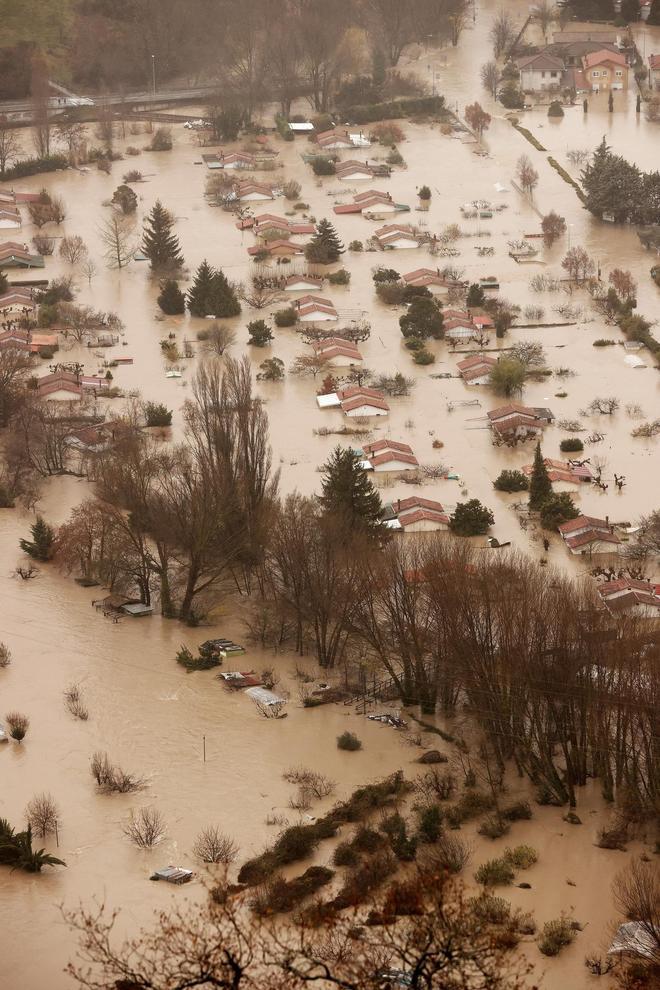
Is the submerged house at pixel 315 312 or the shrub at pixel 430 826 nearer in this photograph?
the shrub at pixel 430 826

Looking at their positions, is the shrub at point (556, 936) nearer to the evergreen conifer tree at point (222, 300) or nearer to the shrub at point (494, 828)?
the shrub at point (494, 828)

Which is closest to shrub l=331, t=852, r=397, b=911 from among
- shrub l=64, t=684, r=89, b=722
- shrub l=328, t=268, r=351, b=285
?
shrub l=64, t=684, r=89, b=722

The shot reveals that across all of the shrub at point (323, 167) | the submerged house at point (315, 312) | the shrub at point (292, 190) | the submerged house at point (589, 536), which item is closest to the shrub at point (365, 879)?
the submerged house at point (589, 536)

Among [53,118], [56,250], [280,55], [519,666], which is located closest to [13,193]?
[56,250]

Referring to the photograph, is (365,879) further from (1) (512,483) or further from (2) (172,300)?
(2) (172,300)

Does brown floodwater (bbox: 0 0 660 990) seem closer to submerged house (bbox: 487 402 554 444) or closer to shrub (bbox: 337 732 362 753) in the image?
shrub (bbox: 337 732 362 753)

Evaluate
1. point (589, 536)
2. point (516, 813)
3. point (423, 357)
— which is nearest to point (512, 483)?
point (589, 536)
